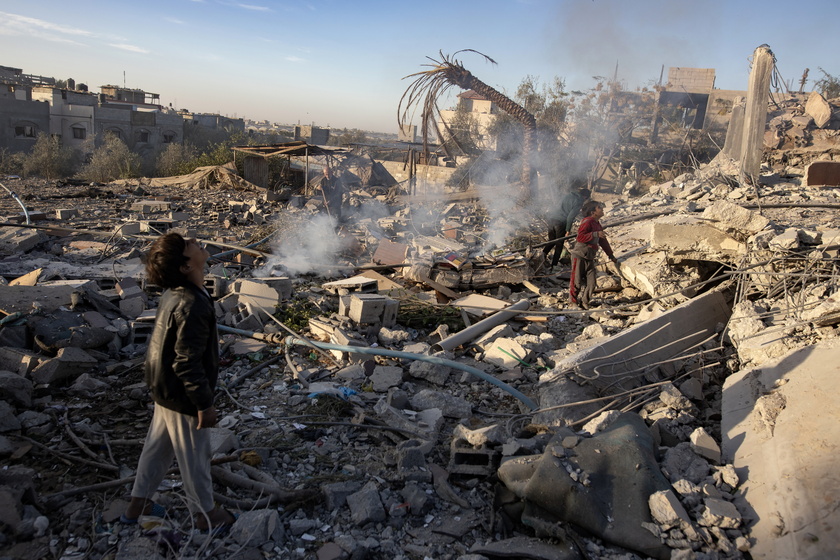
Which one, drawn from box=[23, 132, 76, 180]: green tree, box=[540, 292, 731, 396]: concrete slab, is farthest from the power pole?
box=[23, 132, 76, 180]: green tree

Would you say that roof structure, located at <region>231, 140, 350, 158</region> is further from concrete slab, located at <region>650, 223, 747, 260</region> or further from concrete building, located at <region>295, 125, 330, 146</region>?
concrete building, located at <region>295, 125, 330, 146</region>

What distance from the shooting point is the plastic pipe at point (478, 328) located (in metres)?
5.77

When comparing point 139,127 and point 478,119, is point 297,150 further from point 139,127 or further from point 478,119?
point 139,127

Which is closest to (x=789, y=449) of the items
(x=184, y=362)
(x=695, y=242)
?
(x=184, y=362)

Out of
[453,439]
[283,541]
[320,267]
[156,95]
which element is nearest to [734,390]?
[453,439]

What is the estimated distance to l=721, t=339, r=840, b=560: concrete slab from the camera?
2.64 metres

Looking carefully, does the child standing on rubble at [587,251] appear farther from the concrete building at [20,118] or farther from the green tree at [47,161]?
the concrete building at [20,118]

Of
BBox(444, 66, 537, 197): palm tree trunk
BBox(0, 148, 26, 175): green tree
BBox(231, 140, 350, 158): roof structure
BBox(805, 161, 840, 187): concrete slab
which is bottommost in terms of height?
BBox(0, 148, 26, 175): green tree

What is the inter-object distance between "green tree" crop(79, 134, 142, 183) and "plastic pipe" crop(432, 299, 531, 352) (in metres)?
21.7

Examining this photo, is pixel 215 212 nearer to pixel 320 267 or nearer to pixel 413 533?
pixel 320 267

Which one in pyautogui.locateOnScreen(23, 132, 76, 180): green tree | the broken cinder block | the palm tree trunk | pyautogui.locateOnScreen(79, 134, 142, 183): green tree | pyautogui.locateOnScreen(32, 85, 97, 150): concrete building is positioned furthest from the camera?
pyautogui.locateOnScreen(32, 85, 97, 150): concrete building

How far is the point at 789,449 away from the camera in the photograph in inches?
122

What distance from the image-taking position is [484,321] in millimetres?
6301

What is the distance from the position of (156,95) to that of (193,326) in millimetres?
44591
